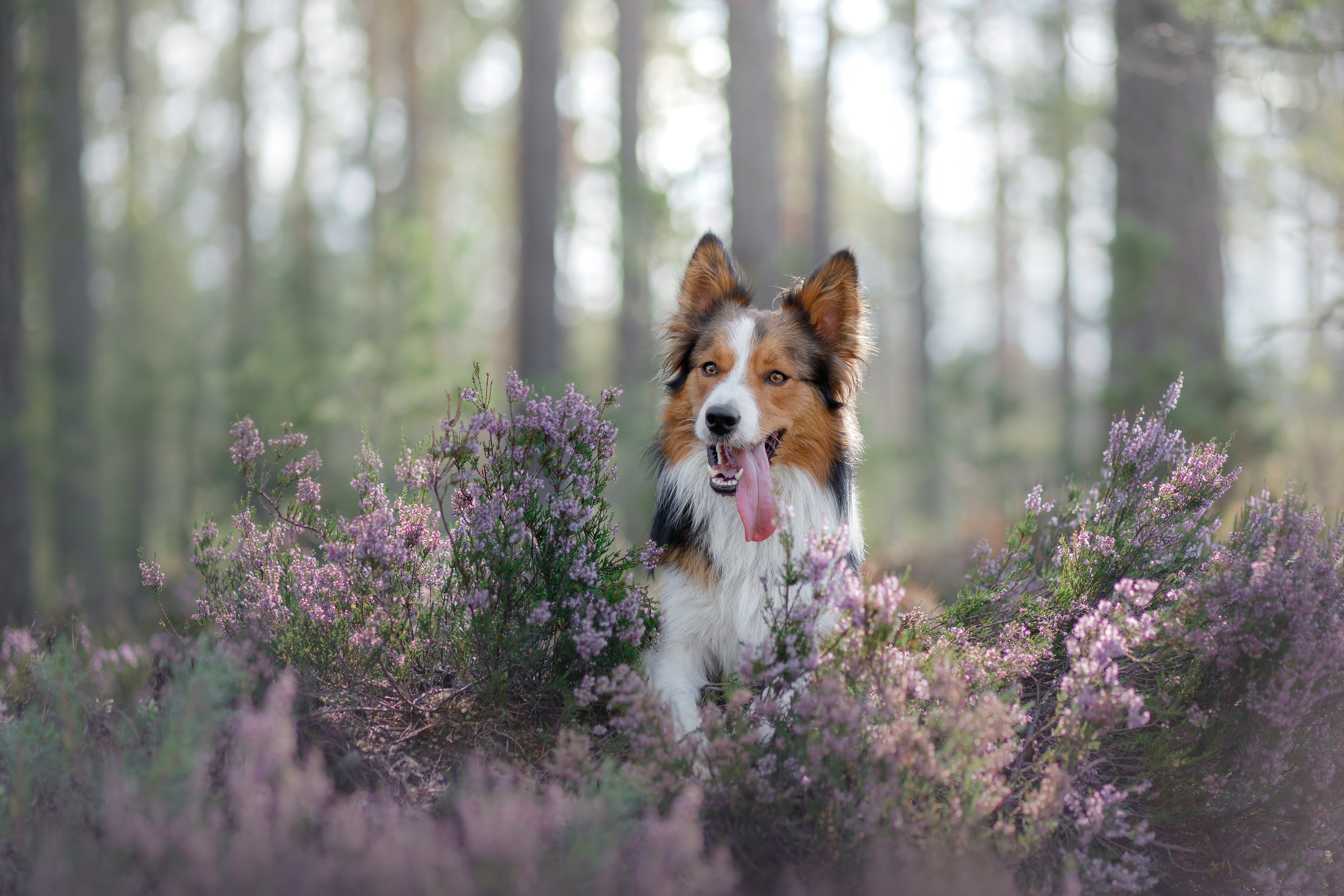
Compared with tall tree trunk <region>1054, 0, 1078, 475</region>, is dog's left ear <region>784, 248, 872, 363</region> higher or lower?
lower

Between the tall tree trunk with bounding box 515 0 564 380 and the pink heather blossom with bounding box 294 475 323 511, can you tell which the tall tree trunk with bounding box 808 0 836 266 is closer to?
the tall tree trunk with bounding box 515 0 564 380

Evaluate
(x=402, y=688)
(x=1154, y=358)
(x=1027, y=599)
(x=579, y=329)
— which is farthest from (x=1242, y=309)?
(x=402, y=688)

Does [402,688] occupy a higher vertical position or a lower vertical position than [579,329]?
lower

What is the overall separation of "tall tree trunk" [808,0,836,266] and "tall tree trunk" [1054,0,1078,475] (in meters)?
5.38

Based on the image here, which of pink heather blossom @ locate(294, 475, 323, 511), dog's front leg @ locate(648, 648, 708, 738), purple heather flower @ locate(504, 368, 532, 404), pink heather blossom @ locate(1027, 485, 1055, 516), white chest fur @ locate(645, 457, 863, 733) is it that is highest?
purple heather flower @ locate(504, 368, 532, 404)

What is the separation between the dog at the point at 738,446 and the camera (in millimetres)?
3916

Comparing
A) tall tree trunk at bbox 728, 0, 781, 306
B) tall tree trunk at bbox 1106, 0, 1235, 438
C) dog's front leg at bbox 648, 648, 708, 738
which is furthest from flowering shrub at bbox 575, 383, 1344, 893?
tall tree trunk at bbox 728, 0, 781, 306

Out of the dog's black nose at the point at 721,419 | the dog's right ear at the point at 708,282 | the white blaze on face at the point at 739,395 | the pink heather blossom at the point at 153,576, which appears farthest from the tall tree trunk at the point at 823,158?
the pink heather blossom at the point at 153,576

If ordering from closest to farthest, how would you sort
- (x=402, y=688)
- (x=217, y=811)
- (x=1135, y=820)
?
(x=217, y=811)
(x=1135, y=820)
(x=402, y=688)

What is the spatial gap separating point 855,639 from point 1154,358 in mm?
6866

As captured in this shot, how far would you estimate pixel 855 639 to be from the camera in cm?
297

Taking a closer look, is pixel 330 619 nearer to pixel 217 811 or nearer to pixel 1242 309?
pixel 217 811

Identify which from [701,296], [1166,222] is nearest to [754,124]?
[1166,222]

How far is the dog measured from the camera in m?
3.92
